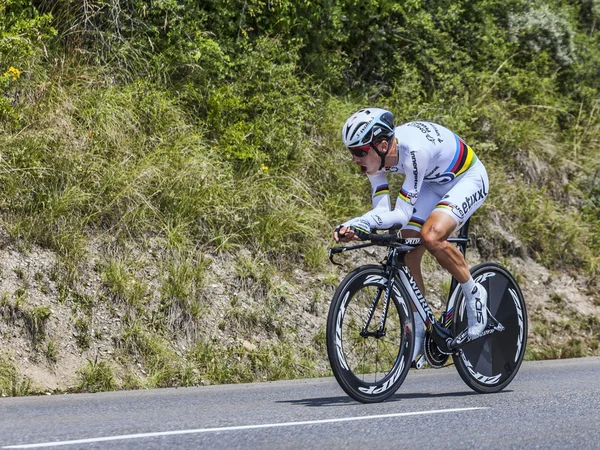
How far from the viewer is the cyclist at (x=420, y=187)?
6.25 meters

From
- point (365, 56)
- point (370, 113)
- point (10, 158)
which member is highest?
point (370, 113)

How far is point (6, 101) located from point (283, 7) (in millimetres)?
4254

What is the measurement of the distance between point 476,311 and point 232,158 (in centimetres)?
533

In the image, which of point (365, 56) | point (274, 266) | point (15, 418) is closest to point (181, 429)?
point (15, 418)

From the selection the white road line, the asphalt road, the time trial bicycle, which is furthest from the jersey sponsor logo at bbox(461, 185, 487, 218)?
the white road line

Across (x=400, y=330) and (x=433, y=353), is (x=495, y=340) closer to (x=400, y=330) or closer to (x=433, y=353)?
(x=433, y=353)

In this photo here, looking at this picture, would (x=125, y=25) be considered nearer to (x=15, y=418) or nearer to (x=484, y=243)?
(x=484, y=243)

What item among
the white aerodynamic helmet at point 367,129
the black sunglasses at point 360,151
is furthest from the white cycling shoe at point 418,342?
the white aerodynamic helmet at point 367,129

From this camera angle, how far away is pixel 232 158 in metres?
11.5

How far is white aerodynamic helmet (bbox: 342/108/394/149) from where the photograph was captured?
621 centimetres

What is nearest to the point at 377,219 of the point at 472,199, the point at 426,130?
the point at 426,130

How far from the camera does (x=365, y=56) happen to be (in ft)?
47.6

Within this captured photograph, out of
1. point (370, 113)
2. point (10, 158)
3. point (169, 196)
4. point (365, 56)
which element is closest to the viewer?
point (370, 113)

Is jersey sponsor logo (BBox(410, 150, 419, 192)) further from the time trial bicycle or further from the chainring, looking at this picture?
the chainring
